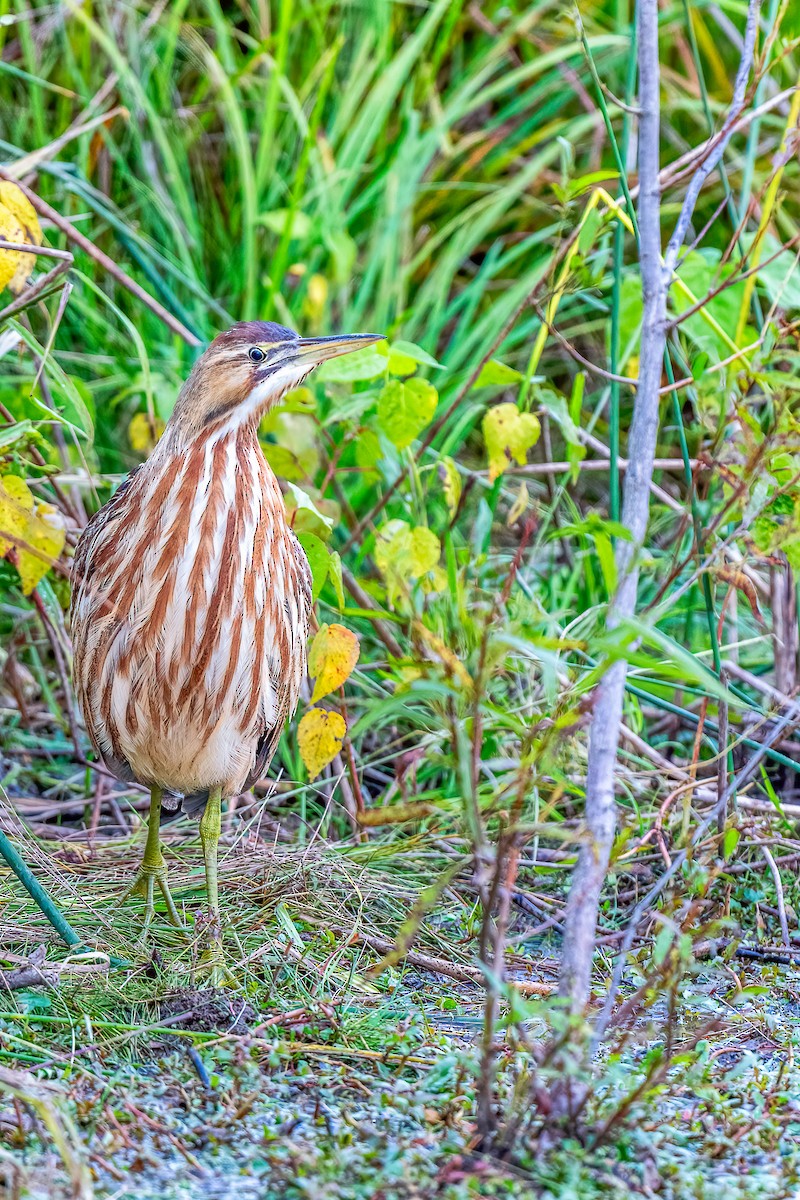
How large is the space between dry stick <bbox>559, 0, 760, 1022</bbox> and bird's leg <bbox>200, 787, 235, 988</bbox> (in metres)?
0.71

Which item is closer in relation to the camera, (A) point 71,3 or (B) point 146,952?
(B) point 146,952

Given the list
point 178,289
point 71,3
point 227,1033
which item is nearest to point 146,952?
point 227,1033

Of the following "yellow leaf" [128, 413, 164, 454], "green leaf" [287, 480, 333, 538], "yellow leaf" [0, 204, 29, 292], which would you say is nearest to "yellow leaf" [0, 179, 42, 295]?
"yellow leaf" [0, 204, 29, 292]

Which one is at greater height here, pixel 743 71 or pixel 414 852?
pixel 743 71

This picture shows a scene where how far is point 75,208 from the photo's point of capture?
4.35m

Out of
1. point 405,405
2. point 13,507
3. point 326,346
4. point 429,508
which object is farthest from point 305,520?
point 429,508

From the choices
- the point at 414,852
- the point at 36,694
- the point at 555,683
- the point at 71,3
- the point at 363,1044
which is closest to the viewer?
the point at 555,683

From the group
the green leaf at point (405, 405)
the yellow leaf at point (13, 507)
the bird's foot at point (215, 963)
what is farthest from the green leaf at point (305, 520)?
the bird's foot at point (215, 963)

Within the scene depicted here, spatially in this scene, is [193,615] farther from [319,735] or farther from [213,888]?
[213,888]

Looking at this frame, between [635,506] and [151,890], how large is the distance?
1.28 metres

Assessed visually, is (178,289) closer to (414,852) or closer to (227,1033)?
(414,852)

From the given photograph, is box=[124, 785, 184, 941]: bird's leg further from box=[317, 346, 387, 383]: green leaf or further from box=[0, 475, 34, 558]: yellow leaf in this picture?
box=[317, 346, 387, 383]: green leaf

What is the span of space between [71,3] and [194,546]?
97.4 inches

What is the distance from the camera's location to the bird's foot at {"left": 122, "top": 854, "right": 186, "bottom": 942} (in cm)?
264
